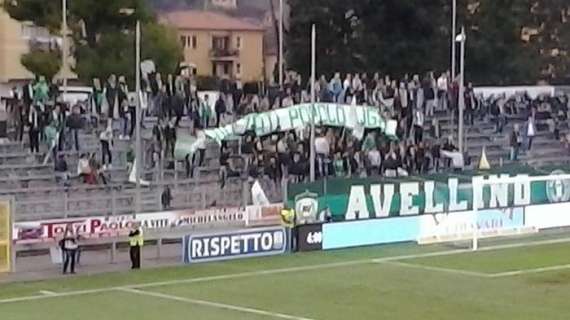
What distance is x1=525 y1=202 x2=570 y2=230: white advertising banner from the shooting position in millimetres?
40281

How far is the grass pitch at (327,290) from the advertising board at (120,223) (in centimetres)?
152

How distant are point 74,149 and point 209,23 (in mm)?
42250

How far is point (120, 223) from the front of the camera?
3347cm

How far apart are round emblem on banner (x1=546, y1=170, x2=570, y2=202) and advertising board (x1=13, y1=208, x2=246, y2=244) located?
31.5 feet

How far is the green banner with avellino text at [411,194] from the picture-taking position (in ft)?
121

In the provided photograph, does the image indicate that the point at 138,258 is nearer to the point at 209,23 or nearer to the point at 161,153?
the point at 161,153

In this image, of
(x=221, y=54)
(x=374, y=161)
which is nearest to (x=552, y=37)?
(x=221, y=54)

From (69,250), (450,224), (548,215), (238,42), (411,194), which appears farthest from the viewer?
(238,42)

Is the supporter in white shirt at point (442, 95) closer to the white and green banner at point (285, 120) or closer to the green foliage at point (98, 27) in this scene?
the white and green banner at point (285, 120)

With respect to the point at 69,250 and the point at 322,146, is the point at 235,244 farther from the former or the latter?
the point at 322,146

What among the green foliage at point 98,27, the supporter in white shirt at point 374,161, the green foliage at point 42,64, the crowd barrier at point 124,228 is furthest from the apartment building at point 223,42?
the crowd barrier at point 124,228

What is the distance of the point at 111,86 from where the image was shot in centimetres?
4112

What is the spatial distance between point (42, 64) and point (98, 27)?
2.28 meters

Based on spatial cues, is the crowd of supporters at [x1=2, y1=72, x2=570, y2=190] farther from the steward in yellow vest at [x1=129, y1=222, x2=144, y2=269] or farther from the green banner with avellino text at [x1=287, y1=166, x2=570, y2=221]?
the steward in yellow vest at [x1=129, y1=222, x2=144, y2=269]
